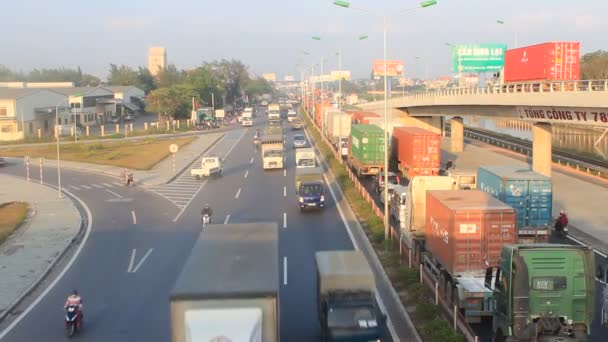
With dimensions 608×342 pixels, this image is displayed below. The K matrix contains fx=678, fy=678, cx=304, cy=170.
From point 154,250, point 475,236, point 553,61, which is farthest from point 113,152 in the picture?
point 475,236

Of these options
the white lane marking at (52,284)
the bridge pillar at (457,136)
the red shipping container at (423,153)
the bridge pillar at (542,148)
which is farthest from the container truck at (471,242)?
the bridge pillar at (457,136)

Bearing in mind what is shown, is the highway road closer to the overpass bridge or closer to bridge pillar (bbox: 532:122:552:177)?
the overpass bridge

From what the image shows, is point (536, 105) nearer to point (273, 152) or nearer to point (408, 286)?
point (273, 152)

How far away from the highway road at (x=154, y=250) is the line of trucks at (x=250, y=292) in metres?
1.51

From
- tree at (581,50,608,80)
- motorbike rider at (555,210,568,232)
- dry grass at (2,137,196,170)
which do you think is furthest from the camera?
tree at (581,50,608,80)

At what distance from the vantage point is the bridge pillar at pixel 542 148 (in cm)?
4025

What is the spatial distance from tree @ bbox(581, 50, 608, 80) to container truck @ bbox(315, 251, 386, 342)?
83402mm

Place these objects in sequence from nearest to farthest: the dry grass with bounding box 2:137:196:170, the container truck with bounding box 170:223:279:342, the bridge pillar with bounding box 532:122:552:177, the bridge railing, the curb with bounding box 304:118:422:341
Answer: the container truck with bounding box 170:223:279:342 → the curb with bounding box 304:118:422:341 → the bridge railing → the bridge pillar with bounding box 532:122:552:177 → the dry grass with bounding box 2:137:196:170

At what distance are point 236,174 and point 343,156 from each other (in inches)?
421

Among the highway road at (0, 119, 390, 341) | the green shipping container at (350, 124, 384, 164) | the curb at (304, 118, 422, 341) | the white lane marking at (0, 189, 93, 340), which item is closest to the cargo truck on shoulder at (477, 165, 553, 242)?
the curb at (304, 118, 422, 341)

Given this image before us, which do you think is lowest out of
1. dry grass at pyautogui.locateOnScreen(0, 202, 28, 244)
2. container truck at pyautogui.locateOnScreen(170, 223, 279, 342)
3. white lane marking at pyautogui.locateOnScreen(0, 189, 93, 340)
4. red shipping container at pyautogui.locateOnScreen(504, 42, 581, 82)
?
white lane marking at pyautogui.locateOnScreen(0, 189, 93, 340)

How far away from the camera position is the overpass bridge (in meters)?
31.5

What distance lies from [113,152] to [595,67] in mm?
66638

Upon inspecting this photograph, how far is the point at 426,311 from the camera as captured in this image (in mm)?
15727
